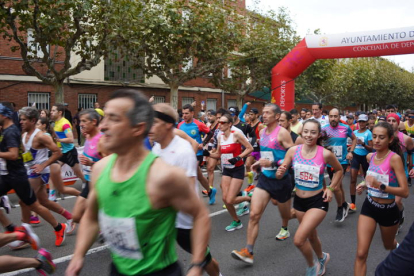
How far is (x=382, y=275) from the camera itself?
253 centimetres

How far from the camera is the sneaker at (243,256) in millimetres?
4422

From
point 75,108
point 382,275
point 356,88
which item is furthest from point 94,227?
point 356,88

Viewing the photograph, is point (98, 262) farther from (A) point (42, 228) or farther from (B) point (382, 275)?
(B) point (382, 275)

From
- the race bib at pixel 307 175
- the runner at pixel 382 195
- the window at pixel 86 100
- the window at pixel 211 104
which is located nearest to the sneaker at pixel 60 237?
the race bib at pixel 307 175

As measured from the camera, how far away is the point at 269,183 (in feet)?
16.1

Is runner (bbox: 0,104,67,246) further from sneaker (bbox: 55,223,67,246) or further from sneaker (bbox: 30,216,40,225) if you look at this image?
sneaker (bbox: 30,216,40,225)

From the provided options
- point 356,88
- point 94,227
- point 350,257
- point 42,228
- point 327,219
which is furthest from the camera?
point 356,88

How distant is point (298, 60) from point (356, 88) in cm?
2583

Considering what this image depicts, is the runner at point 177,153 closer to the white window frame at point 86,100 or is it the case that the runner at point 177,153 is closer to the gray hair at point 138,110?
the gray hair at point 138,110

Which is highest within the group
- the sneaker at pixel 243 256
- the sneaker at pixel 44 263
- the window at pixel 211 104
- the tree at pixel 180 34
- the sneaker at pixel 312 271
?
the tree at pixel 180 34

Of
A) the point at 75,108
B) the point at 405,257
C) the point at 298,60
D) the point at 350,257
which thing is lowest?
the point at 350,257

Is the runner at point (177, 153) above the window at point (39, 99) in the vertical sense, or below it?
below

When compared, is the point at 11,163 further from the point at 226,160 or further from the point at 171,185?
the point at 171,185

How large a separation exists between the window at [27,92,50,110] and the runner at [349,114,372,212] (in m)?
15.9
